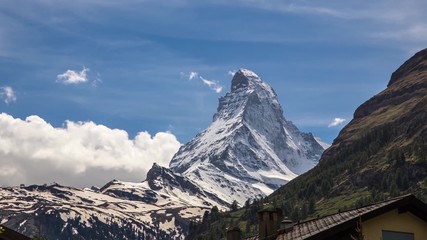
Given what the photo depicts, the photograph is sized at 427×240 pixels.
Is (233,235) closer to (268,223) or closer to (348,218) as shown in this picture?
(268,223)

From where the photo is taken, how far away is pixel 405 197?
107ft

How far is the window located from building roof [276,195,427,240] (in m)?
1.05

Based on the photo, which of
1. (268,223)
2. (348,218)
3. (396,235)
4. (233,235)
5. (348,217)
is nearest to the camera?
(348,218)

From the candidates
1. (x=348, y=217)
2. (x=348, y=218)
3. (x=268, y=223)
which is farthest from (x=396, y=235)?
(x=268, y=223)

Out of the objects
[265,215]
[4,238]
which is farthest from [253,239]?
[4,238]

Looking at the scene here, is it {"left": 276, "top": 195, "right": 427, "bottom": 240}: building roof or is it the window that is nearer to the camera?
{"left": 276, "top": 195, "right": 427, "bottom": 240}: building roof

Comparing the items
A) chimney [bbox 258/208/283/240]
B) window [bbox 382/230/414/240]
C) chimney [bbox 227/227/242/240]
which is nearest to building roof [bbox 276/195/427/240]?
window [bbox 382/230/414/240]

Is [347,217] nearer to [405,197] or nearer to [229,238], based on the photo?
[405,197]

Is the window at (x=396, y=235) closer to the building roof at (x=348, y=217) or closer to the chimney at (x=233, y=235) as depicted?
the building roof at (x=348, y=217)

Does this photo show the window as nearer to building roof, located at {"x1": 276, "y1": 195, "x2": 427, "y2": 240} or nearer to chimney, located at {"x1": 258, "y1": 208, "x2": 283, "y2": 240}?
building roof, located at {"x1": 276, "y1": 195, "x2": 427, "y2": 240}

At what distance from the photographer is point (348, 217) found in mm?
32562

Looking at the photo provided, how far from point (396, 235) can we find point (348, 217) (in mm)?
2595

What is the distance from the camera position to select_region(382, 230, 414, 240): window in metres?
32.8

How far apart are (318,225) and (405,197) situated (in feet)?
13.7
